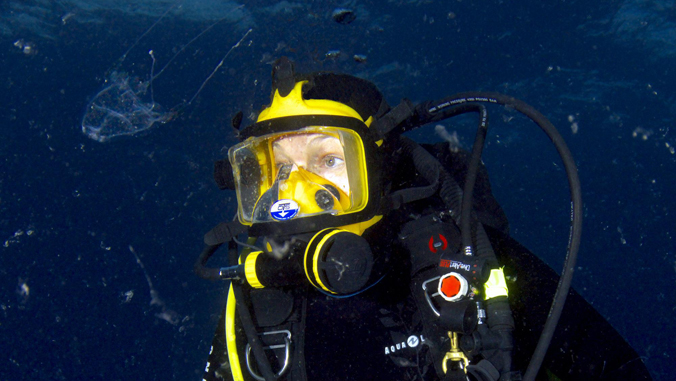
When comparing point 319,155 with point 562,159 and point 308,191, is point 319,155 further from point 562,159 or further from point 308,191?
point 562,159

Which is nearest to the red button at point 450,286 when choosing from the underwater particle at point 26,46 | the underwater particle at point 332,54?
the underwater particle at point 332,54

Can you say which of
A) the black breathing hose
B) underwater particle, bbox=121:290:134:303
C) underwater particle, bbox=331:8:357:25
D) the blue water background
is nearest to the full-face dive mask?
the black breathing hose

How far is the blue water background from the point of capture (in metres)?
11.4

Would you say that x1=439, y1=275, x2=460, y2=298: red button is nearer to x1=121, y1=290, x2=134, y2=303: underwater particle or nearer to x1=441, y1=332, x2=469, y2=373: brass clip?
x1=441, y1=332, x2=469, y2=373: brass clip

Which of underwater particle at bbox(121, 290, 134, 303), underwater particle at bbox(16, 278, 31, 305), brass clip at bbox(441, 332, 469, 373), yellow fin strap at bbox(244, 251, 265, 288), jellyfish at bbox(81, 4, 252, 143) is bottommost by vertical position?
underwater particle at bbox(121, 290, 134, 303)

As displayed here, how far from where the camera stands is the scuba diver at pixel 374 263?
2156 millimetres

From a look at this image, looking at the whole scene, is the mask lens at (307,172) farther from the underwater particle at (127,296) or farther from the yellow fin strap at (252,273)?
the underwater particle at (127,296)

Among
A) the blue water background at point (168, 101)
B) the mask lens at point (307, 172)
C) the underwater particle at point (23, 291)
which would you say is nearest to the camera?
the mask lens at point (307, 172)

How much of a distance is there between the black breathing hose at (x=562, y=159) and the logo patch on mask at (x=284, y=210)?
3.76ft

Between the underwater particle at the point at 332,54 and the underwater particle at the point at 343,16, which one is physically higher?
the underwater particle at the point at 343,16

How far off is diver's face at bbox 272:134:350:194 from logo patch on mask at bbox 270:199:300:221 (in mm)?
513

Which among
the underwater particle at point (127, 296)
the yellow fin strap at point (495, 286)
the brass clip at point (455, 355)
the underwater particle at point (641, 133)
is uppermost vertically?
the yellow fin strap at point (495, 286)

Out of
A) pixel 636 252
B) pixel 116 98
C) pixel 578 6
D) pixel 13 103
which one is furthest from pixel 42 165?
pixel 636 252

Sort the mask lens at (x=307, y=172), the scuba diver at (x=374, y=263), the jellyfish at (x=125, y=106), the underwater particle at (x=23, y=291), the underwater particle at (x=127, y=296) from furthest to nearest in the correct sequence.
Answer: the underwater particle at (x=127, y=296)
the jellyfish at (x=125, y=106)
the underwater particle at (x=23, y=291)
the mask lens at (x=307, y=172)
the scuba diver at (x=374, y=263)
